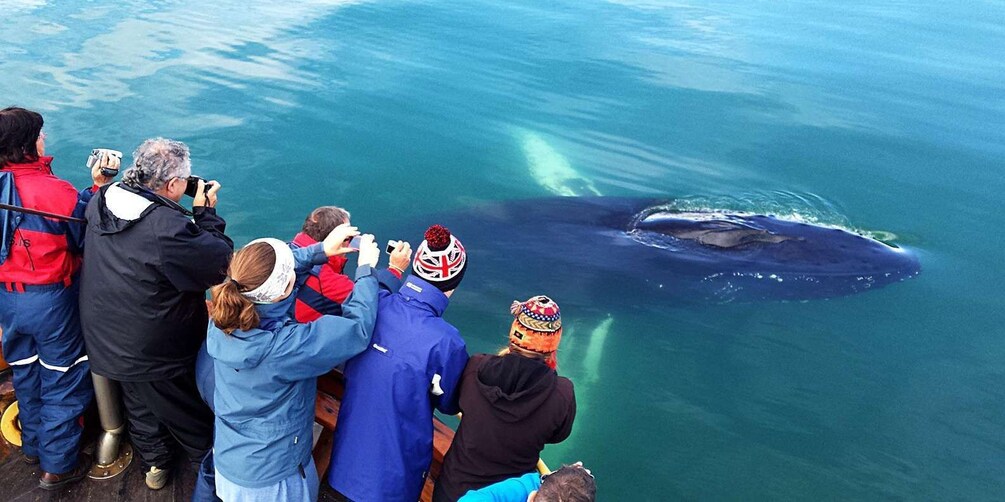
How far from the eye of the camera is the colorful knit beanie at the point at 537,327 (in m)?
3.70

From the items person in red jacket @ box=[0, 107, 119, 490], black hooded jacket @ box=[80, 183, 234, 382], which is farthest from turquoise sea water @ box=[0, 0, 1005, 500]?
person in red jacket @ box=[0, 107, 119, 490]

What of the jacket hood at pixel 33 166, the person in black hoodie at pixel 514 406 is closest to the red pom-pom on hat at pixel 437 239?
the person in black hoodie at pixel 514 406

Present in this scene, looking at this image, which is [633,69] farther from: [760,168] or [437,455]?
[437,455]

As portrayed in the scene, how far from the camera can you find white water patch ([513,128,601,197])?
43.8 feet

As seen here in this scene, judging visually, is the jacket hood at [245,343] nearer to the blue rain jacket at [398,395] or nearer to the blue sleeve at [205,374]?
the blue rain jacket at [398,395]

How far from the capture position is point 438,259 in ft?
12.4

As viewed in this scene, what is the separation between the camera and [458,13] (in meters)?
27.6

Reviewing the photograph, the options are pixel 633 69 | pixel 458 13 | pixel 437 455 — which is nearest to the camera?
pixel 437 455

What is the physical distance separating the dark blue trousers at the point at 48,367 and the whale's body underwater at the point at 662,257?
5.72 metres

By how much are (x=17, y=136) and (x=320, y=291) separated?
6.52ft

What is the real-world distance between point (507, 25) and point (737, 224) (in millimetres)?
17493

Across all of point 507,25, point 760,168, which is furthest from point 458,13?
point 760,168

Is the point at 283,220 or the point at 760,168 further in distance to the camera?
the point at 760,168

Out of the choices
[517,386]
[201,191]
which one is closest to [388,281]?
[517,386]
